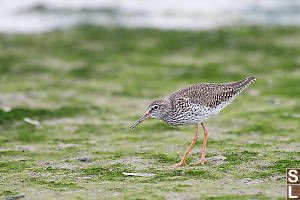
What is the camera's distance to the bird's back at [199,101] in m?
9.44

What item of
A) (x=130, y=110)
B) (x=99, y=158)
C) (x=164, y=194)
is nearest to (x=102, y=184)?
(x=164, y=194)

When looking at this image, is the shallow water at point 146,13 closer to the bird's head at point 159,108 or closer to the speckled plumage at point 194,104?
the speckled plumage at point 194,104

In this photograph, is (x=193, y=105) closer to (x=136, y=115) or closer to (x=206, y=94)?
(x=206, y=94)

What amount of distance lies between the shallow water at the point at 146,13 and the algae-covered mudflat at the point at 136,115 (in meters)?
3.13

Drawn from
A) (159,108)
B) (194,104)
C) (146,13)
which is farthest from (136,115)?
(146,13)

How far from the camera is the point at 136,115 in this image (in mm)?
13914

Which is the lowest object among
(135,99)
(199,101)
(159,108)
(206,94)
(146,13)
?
(159,108)

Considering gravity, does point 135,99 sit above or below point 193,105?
above

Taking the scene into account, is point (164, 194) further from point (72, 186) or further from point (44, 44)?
point (44, 44)

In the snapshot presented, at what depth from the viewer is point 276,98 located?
15000 millimetres

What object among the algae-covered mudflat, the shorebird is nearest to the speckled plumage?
the shorebird

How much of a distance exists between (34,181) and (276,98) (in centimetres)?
909

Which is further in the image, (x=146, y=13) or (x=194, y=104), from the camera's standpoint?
(x=146, y=13)

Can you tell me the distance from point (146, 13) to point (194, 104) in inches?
994
